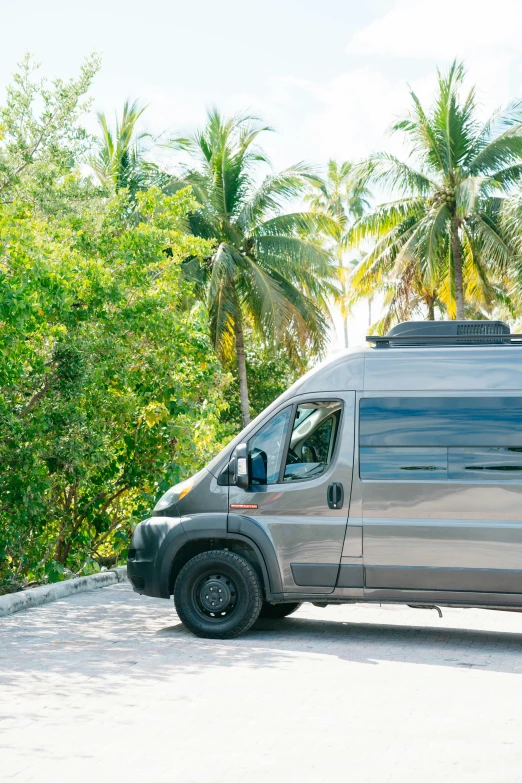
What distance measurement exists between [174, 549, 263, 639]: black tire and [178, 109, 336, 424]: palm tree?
70.5ft

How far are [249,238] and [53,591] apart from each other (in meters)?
21.5

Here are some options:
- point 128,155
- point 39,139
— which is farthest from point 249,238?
point 39,139

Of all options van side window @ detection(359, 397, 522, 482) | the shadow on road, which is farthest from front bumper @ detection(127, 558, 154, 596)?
van side window @ detection(359, 397, 522, 482)

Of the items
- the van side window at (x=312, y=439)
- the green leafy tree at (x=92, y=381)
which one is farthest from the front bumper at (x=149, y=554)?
the green leafy tree at (x=92, y=381)

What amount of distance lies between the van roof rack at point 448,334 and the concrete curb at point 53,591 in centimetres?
436

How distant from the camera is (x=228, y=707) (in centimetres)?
604

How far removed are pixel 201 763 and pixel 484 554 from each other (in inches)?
146

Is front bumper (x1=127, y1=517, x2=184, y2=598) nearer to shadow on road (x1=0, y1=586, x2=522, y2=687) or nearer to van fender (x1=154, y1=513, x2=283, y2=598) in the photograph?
van fender (x1=154, y1=513, x2=283, y2=598)

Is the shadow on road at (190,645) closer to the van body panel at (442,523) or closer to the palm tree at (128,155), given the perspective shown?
the van body panel at (442,523)

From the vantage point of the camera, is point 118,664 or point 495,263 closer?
point 118,664

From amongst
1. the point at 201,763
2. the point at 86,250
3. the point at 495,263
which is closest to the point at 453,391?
the point at 201,763

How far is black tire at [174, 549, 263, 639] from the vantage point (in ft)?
27.7

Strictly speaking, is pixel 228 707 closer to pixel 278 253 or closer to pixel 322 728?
pixel 322 728

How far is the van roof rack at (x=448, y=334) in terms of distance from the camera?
847 cm
